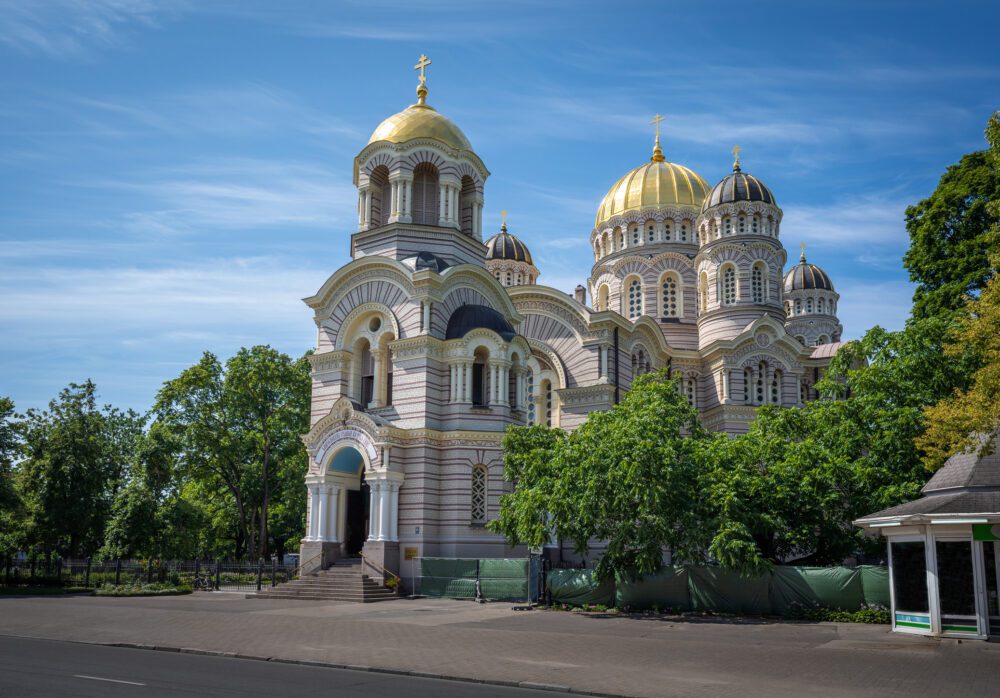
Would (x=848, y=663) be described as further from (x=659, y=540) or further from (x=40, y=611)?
(x=40, y=611)

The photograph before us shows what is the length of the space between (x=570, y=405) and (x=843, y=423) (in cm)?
1419

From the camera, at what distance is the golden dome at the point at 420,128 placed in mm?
33219

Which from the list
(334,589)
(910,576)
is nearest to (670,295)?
(334,589)

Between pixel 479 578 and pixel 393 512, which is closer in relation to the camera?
pixel 479 578

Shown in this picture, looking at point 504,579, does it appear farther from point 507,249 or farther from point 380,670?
point 507,249

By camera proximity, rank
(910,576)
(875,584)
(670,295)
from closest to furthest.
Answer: (910,576) < (875,584) < (670,295)

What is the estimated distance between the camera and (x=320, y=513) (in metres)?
29.5

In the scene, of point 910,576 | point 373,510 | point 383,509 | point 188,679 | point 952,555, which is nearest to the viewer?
point 188,679

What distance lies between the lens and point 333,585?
27203 mm

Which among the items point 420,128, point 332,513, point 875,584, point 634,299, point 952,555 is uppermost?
point 420,128

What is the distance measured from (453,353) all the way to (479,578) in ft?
26.5

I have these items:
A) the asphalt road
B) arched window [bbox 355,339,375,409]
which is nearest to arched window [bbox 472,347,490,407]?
arched window [bbox 355,339,375,409]

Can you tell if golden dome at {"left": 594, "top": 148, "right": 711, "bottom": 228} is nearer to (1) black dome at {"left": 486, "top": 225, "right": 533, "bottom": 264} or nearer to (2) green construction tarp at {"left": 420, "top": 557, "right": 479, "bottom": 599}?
(1) black dome at {"left": 486, "top": 225, "right": 533, "bottom": 264}

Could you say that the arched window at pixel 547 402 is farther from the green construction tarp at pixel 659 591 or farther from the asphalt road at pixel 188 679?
the asphalt road at pixel 188 679
